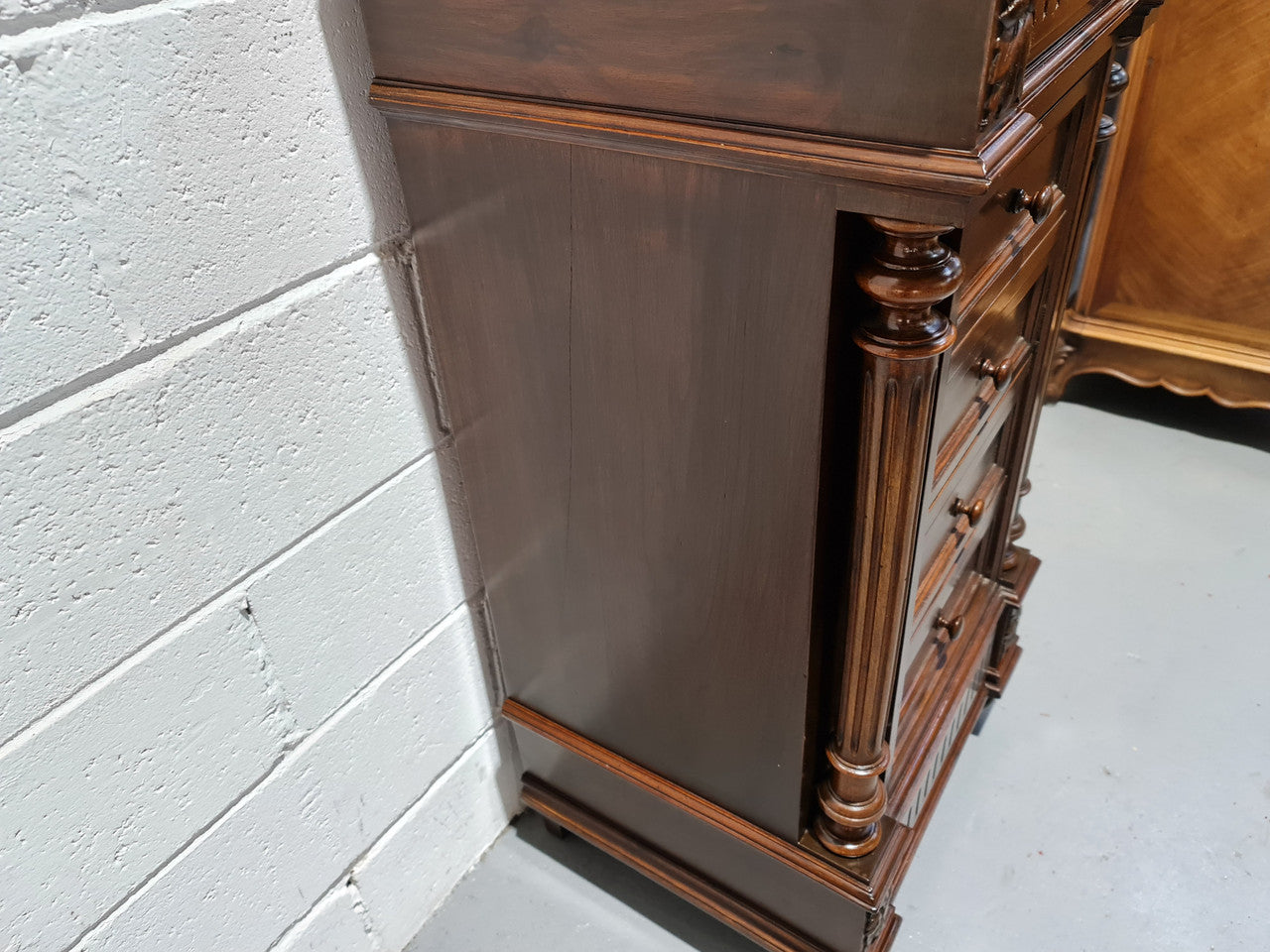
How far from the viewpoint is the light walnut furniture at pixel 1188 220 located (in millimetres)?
1608

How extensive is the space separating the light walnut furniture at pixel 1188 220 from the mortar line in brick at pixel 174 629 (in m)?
1.53

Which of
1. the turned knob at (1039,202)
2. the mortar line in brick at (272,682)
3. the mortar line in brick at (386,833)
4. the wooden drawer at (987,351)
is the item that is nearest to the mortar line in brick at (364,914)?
the mortar line in brick at (386,833)

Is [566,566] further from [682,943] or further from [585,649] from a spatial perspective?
[682,943]

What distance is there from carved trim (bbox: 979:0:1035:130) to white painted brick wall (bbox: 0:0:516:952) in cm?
52

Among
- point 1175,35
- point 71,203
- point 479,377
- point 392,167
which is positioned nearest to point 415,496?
point 479,377

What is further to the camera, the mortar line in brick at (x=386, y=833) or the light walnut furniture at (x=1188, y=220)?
the light walnut furniture at (x=1188, y=220)

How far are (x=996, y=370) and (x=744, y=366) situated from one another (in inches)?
14.3

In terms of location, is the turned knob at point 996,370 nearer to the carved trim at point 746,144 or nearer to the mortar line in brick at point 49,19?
the carved trim at point 746,144

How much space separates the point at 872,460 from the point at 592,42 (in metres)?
0.36

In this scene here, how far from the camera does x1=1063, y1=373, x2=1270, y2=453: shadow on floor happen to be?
6.45 ft

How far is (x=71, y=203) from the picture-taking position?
2.08 feet

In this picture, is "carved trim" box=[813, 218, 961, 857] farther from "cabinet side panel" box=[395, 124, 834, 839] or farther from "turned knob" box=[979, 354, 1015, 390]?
"turned knob" box=[979, 354, 1015, 390]

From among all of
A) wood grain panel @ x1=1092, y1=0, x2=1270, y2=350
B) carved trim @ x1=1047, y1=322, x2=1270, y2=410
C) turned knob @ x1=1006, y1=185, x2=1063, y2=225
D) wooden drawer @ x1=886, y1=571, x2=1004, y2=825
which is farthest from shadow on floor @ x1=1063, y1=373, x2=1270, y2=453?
turned knob @ x1=1006, y1=185, x2=1063, y2=225

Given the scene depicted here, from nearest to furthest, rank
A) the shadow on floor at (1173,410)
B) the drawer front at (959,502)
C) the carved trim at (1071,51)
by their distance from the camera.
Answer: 1. the carved trim at (1071,51)
2. the drawer front at (959,502)
3. the shadow on floor at (1173,410)
